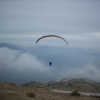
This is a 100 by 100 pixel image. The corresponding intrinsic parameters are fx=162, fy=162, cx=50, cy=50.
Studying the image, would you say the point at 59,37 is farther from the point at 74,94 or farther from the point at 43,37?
the point at 74,94

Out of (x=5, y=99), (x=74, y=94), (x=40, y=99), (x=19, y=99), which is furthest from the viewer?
(x=74, y=94)

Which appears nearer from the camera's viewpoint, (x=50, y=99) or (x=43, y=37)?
(x=50, y=99)

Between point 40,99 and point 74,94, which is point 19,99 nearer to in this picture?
point 40,99

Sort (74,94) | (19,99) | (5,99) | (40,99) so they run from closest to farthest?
(5,99)
(19,99)
(40,99)
(74,94)

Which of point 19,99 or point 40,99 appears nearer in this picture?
point 19,99

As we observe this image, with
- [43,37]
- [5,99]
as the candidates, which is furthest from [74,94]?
[5,99]

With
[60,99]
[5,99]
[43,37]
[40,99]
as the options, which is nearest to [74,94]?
[60,99]

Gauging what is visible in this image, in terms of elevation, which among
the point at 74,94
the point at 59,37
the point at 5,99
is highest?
the point at 59,37

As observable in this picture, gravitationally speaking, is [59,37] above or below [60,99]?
above

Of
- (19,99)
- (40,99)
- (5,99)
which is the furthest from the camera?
(40,99)
